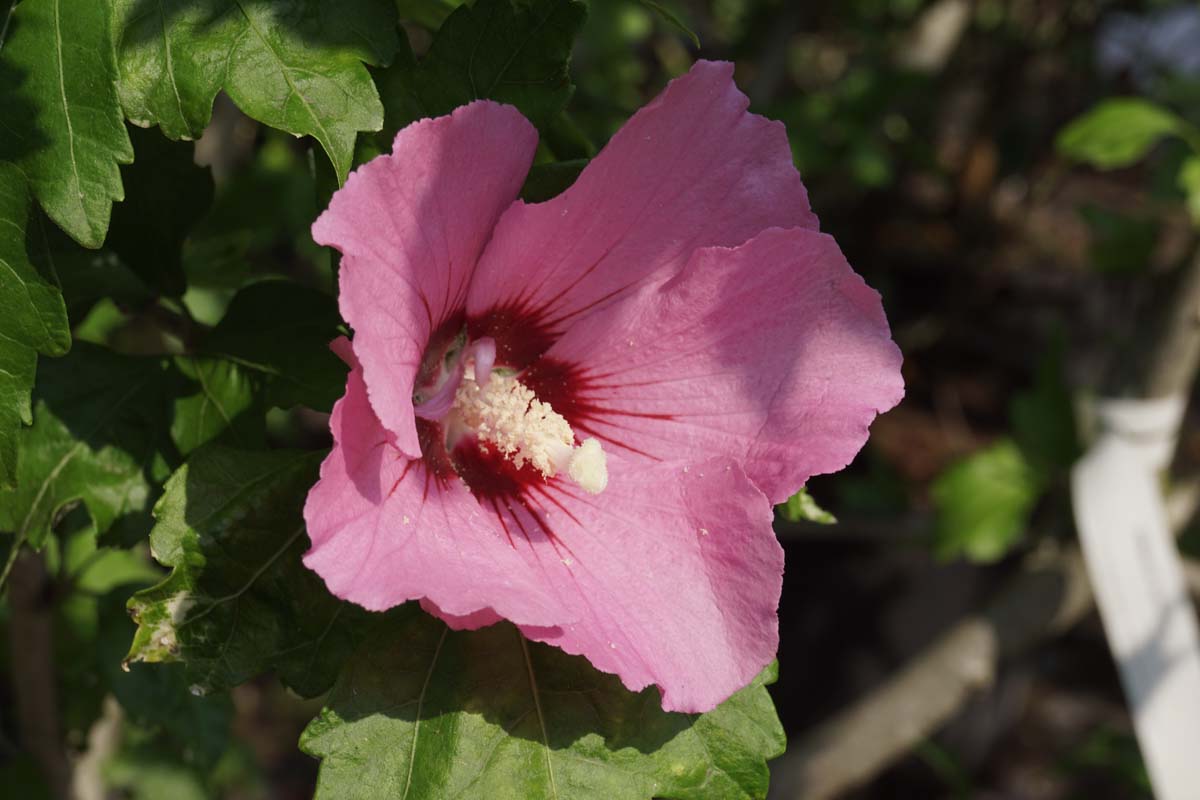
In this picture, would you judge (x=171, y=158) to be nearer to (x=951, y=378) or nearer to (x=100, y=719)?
(x=100, y=719)

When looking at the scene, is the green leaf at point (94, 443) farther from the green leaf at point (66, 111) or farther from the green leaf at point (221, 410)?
the green leaf at point (66, 111)

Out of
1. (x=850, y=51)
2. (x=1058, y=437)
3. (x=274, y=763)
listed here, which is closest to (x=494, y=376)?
(x=1058, y=437)

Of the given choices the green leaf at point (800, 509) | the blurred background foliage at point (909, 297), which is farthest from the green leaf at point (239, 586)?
the green leaf at point (800, 509)

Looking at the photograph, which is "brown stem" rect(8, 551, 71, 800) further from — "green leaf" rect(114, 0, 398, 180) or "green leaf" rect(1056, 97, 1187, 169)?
"green leaf" rect(1056, 97, 1187, 169)

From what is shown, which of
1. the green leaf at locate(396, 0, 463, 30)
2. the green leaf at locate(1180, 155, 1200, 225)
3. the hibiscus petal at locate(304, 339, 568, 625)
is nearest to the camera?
the hibiscus petal at locate(304, 339, 568, 625)

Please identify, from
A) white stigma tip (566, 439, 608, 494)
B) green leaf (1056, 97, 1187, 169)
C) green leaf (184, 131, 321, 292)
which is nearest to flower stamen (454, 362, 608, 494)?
white stigma tip (566, 439, 608, 494)

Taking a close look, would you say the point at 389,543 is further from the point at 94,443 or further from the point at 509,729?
the point at 94,443
